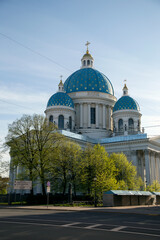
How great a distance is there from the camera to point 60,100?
75.1 meters

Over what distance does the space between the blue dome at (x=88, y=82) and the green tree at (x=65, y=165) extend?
1550 inches

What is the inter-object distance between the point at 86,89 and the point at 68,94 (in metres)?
6.10

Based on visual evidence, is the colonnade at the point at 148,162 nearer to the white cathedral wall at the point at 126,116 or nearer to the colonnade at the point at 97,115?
the white cathedral wall at the point at 126,116

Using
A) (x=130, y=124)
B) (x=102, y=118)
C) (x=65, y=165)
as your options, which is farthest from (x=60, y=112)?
(x=65, y=165)

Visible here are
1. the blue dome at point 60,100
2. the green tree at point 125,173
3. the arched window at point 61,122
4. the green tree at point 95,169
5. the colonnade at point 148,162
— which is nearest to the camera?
the green tree at point 95,169

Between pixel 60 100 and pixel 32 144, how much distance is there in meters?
32.1

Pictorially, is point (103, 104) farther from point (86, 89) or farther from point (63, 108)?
point (63, 108)

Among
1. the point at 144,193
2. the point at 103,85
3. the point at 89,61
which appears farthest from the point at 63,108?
the point at 144,193

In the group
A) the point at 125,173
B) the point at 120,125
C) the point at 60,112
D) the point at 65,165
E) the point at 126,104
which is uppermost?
the point at 126,104

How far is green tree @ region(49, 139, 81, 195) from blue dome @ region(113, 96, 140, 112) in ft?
111

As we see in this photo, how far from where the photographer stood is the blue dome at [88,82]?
82438 mm

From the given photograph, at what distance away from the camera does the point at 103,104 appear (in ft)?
269

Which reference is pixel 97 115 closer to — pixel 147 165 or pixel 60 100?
pixel 60 100

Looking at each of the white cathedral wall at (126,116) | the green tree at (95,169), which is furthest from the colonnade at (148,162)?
the green tree at (95,169)
